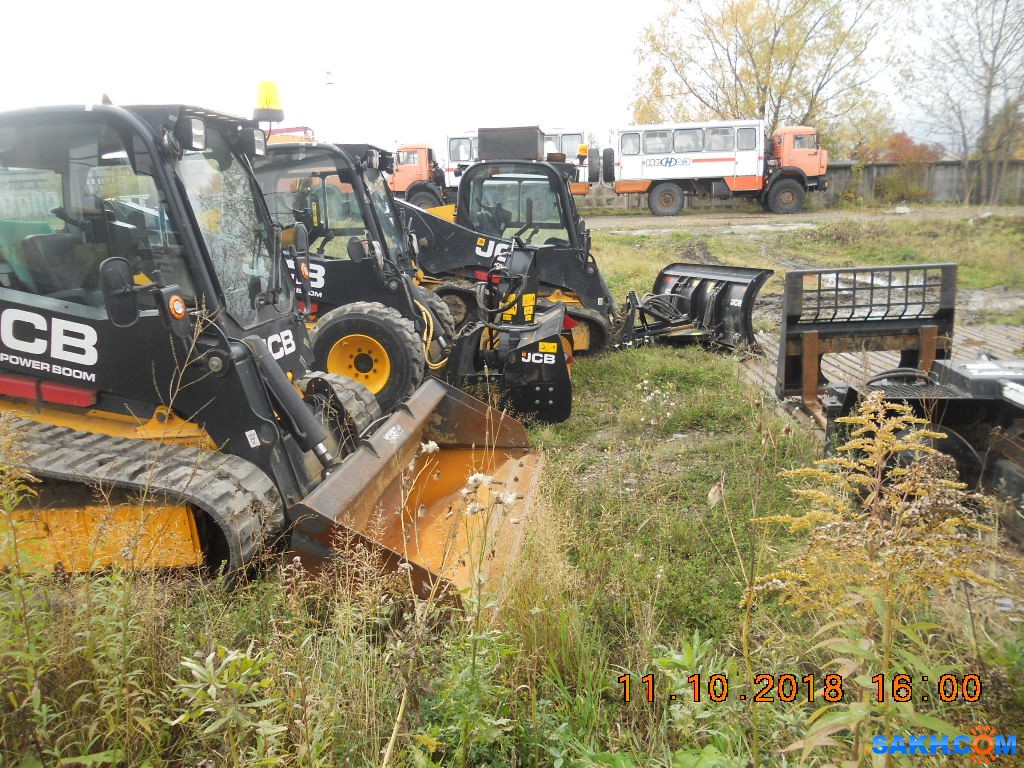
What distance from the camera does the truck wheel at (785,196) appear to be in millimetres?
28405

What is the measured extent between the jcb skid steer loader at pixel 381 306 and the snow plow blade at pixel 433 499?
4.02 feet

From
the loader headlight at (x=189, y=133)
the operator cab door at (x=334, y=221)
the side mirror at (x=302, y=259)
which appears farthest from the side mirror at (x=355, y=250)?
the loader headlight at (x=189, y=133)

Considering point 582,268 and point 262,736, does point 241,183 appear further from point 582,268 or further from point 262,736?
point 582,268

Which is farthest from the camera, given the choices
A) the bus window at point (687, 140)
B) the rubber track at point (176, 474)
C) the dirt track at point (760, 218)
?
the bus window at point (687, 140)

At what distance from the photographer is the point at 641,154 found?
2847 cm

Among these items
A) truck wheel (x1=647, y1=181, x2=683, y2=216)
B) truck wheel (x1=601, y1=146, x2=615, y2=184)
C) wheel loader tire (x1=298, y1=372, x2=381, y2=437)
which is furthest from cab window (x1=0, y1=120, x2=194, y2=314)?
truck wheel (x1=647, y1=181, x2=683, y2=216)

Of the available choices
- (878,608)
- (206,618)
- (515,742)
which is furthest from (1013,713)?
(206,618)

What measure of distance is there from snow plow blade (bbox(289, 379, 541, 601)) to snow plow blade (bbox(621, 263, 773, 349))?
4.37m

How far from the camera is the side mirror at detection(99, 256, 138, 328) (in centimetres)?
346

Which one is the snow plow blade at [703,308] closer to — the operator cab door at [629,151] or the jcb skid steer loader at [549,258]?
the jcb skid steer loader at [549,258]

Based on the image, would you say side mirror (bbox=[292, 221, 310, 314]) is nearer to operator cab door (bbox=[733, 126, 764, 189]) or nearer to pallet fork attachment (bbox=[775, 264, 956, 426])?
pallet fork attachment (bbox=[775, 264, 956, 426])

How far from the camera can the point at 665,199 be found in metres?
29.2

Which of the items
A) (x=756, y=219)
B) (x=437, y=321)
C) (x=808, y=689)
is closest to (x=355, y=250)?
(x=437, y=321)

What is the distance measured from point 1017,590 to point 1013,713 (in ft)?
3.10
